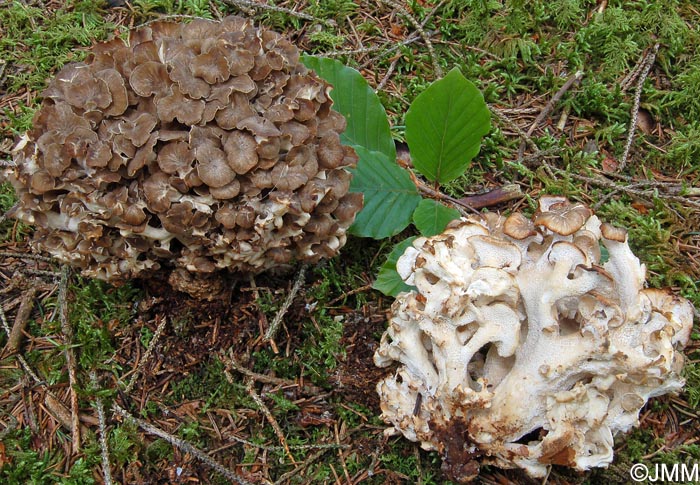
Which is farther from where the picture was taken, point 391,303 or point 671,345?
point 391,303

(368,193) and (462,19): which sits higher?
(462,19)

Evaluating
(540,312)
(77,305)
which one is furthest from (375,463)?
(77,305)

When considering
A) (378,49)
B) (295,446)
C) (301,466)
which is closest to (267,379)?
(295,446)

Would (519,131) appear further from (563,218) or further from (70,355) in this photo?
(70,355)

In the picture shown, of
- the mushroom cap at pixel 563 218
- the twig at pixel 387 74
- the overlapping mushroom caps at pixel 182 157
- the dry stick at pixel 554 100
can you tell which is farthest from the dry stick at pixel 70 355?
the dry stick at pixel 554 100

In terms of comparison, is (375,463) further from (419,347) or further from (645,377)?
(645,377)

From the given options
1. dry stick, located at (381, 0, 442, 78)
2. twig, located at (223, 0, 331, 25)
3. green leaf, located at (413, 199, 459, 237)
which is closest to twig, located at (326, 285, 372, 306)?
green leaf, located at (413, 199, 459, 237)
